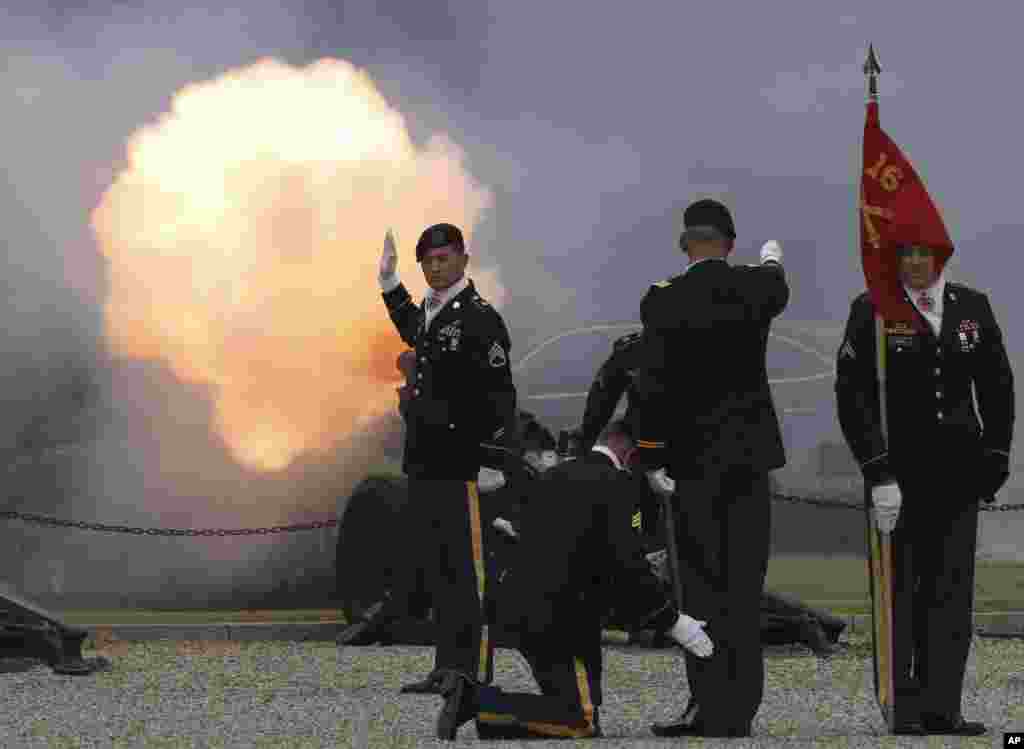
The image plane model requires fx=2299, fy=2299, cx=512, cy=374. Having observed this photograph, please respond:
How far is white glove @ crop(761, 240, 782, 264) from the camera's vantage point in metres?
8.73

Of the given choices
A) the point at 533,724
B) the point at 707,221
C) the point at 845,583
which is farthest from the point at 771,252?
the point at 845,583

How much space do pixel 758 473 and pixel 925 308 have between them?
883 millimetres

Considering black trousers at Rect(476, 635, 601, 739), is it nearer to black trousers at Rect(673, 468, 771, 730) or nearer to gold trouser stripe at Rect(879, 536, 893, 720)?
black trousers at Rect(673, 468, 771, 730)

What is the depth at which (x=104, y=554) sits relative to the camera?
1938 centimetres

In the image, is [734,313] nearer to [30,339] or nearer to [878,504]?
[878,504]

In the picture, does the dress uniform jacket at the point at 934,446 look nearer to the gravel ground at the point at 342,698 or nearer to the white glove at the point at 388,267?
the gravel ground at the point at 342,698

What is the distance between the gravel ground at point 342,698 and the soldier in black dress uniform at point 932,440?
0.38m

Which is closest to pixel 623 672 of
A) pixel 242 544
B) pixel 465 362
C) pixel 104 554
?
pixel 465 362

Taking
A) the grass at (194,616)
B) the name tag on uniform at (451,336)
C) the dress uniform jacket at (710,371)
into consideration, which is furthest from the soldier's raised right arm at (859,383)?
the grass at (194,616)

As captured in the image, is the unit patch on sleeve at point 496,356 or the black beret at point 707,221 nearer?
the black beret at point 707,221

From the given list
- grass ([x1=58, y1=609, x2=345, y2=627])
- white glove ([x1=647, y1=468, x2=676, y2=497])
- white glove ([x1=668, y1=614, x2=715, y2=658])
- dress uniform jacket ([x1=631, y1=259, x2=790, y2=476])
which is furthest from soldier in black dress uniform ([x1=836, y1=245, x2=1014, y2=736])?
grass ([x1=58, y1=609, x2=345, y2=627])

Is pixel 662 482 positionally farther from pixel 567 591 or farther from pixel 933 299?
pixel 933 299

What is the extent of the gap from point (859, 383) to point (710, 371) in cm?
57

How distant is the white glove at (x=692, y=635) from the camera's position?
25.9ft
